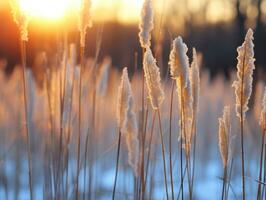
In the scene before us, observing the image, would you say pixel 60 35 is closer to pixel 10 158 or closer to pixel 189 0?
pixel 10 158

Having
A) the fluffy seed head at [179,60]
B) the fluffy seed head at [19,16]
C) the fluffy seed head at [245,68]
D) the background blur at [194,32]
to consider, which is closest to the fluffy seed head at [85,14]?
the fluffy seed head at [19,16]

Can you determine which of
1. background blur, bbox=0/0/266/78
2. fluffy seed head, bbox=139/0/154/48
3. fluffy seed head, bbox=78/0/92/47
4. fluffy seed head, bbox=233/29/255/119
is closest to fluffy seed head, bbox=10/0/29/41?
fluffy seed head, bbox=78/0/92/47

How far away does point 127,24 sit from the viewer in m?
16.3

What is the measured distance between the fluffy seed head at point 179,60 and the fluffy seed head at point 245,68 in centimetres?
11

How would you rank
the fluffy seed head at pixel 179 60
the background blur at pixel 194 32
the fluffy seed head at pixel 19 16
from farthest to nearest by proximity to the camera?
1. the background blur at pixel 194 32
2. the fluffy seed head at pixel 19 16
3. the fluffy seed head at pixel 179 60

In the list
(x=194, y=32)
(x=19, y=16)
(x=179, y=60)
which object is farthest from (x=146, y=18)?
(x=194, y=32)

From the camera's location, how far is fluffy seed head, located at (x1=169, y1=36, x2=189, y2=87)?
3.13 feet

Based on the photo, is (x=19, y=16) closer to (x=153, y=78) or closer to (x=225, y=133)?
(x=153, y=78)

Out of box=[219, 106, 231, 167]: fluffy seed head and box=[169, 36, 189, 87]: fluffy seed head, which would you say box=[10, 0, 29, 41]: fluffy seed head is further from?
box=[219, 106, 231, 167]: fluffy seed head

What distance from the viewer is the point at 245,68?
1.00 m

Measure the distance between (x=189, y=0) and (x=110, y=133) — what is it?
10803 millimetres

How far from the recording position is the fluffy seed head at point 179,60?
95cm

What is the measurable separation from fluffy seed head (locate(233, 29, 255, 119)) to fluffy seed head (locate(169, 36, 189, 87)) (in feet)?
0.36

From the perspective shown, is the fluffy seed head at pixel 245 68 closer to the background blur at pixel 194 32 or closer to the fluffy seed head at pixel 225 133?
the fluffy seed head at pixel 225 133
